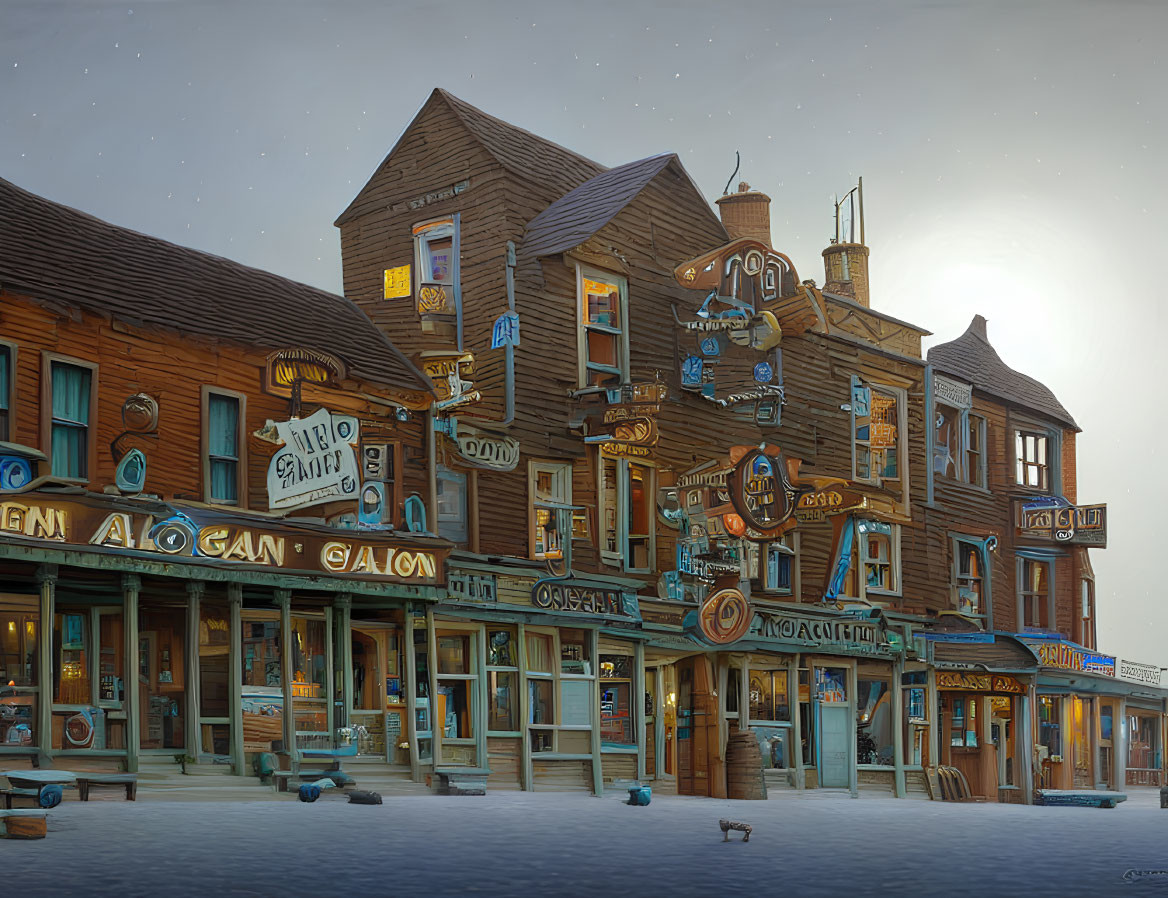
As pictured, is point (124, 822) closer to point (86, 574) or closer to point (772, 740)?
point (86, 574)

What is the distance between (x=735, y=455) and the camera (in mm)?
28156

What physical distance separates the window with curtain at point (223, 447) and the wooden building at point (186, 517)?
0.10 feet

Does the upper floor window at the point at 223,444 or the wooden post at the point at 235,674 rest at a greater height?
the upper floor window at the point at 223,444

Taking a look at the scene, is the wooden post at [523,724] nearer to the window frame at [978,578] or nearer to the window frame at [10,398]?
the window frame at [10,398]

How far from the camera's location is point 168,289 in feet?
75.6

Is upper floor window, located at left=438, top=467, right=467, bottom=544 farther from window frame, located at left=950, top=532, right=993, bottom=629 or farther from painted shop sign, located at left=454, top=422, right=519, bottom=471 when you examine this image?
window frame, located at left=950, top=532, right=993, bottom=629

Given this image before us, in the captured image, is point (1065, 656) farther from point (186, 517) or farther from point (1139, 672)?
point (186, 517)

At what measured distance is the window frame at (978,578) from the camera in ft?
123

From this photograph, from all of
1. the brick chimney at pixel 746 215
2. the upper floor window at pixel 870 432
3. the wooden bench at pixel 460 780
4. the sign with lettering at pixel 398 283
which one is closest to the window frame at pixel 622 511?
the sign with lettering at pixel 398 283

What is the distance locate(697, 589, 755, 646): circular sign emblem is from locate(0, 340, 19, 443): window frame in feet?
40.7

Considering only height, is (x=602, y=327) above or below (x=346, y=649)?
above

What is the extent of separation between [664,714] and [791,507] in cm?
446

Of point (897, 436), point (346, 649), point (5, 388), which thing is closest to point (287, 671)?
point (346, 649)

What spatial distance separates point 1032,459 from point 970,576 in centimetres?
453
